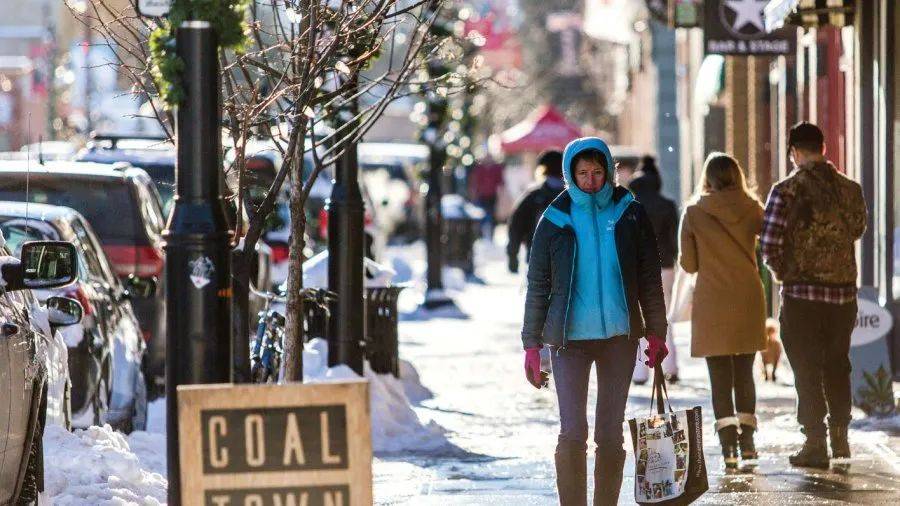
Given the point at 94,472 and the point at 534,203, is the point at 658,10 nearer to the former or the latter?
the point at 534,203

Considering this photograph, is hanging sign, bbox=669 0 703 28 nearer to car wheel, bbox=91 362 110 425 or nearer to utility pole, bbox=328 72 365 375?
utility pole, bbox=328 72 365 375

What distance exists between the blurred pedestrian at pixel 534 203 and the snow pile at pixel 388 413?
6.01 ft

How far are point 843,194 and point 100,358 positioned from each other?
4.35m

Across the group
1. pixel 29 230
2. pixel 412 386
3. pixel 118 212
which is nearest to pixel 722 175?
pixel 29 230

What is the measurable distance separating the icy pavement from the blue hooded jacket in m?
1.64

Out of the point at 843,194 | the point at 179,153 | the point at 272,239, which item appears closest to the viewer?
the point at 179,153

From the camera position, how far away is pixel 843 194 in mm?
10422

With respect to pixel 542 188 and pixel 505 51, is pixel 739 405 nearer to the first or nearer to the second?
pixel 542 188

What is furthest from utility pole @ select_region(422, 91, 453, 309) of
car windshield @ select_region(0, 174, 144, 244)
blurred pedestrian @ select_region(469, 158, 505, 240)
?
blurred pedestrian @ select_region(469, 158, 505, 240)

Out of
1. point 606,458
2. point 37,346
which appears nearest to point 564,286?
point 606,458

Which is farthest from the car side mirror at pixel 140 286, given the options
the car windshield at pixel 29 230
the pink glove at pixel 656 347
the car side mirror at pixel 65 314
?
the pink glove at pixel 656 347

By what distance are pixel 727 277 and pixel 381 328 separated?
13.2 ft

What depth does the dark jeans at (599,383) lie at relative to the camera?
26.8ft

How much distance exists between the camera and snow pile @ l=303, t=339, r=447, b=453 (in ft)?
39.4
